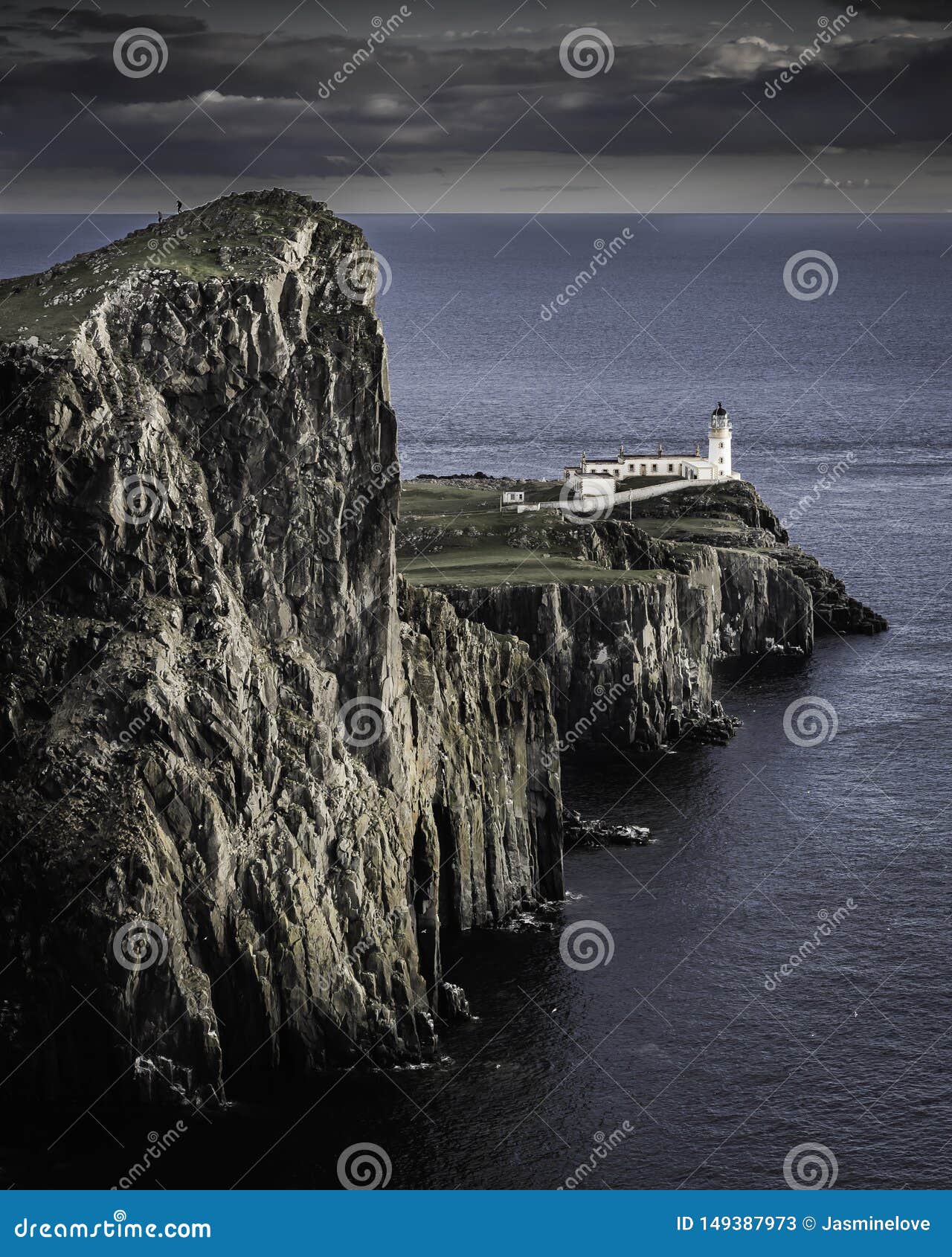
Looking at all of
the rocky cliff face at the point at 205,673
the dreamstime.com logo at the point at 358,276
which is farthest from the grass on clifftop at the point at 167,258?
the dreamstime.com logo at the point at 358,276

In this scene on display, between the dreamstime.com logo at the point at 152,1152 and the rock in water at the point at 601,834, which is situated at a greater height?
the rock in water at the point at 601,834

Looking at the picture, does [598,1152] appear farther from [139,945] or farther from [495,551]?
[495,551]

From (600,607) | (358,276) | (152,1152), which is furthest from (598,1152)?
Result: (600,607)

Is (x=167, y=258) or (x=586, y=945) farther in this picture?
(x=586, y=945)

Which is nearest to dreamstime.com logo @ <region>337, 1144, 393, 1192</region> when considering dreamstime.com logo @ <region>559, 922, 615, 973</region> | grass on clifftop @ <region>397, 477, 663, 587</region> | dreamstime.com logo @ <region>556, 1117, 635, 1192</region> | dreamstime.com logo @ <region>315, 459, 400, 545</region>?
dreamstime.com logo @ <region>556, 1117, 635, 1192</region>

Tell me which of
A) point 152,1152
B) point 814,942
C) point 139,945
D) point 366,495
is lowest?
point 152,1152

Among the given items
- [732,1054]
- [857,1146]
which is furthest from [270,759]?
[857,1146]

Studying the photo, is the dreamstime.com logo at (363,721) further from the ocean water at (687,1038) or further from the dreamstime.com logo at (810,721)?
the dreamstime.com logo at (810,721)

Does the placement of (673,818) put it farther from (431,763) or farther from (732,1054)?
(732,1054)
